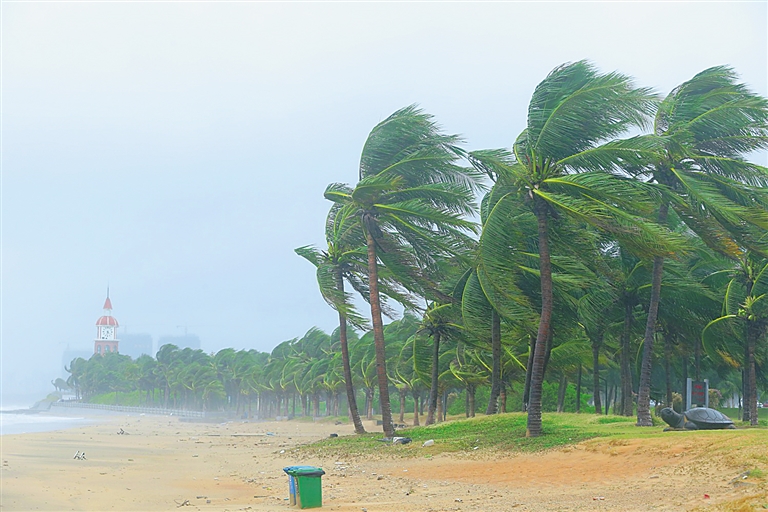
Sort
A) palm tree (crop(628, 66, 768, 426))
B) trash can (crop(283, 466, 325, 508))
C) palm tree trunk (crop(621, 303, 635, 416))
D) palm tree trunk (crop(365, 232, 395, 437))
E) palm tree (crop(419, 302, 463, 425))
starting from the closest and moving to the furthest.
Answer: trash can (crop(283, 466, 325, 508)) → palm tree (crop(628, 66, 768, 426)) → palm tree trunk (crop(621, 303, 635, 416)) → palm tree trunk (crop(365, 232, 395, 437)) → palm tree (crop(419, 302, 463, 425))

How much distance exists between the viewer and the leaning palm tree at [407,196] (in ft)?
77.7

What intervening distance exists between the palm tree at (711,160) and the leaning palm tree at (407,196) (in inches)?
258

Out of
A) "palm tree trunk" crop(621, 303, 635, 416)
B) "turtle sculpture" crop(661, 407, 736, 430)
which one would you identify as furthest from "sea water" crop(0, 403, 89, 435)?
"turtle sculpture" crop(661, 407, 736, 430)

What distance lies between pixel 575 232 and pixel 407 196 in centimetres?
614

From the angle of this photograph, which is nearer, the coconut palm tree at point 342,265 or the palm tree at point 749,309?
the palm tree at point 749,309

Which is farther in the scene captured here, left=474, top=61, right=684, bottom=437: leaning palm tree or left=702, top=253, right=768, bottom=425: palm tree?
left=702, top=253, right=768, bottom=425: palm tree

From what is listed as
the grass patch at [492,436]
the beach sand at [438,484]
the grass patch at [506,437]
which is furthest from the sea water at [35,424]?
the grass patch at [506,437]

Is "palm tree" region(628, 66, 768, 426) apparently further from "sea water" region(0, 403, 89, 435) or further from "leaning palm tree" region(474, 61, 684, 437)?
"sea water" region(0, 403, 89, 435)

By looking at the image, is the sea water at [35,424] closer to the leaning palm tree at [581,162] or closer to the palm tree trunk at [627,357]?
the palm tree trunk at [627,357]

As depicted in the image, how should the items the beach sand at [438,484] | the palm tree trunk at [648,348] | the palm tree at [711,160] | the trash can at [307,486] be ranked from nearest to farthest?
the beach sand at [438,484] → the trash can at [307,486] → the palm tree at [711,160] → the palm tree trunk at [648,348]

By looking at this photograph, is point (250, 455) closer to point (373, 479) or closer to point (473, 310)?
point (473, 310)

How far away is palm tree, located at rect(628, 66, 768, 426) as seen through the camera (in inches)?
711

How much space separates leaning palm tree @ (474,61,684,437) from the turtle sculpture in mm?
3283

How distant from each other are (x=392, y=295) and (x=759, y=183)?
547 inches
